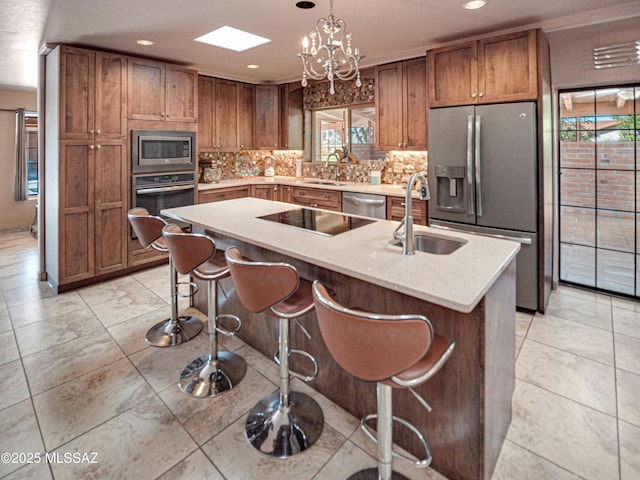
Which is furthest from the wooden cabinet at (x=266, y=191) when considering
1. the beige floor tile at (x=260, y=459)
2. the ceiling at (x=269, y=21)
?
the beige floor tile at (x=260, y=459)

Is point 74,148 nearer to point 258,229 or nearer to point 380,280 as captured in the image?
point 258,229

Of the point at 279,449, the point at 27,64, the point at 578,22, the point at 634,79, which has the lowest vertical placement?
the point at 279,449

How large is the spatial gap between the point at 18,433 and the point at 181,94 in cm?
393

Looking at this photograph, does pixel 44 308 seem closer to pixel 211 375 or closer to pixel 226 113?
pixel 211 375

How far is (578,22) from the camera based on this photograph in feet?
10.2

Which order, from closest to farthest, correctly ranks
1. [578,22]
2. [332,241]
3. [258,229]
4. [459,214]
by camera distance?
[332,241] → [258,229] → [578,22] → [459,214]

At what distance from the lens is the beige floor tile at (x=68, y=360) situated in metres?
2.43

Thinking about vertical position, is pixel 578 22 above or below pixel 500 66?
above

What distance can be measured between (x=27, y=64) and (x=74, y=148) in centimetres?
210

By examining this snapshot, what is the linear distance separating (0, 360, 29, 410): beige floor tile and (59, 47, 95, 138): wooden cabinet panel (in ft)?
7.53

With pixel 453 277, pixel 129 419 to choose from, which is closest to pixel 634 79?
pixel 453 277

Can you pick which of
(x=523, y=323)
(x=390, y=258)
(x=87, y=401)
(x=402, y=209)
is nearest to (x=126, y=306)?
(x=87, y=401)

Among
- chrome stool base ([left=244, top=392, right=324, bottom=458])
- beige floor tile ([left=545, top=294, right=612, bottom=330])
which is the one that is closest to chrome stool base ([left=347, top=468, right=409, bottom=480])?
chrome stool base ([left=244, top=392, right=324, bottom=458])

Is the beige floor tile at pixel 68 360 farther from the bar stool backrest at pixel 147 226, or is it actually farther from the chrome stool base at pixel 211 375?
the bar stool backrest at pixel 147 226
